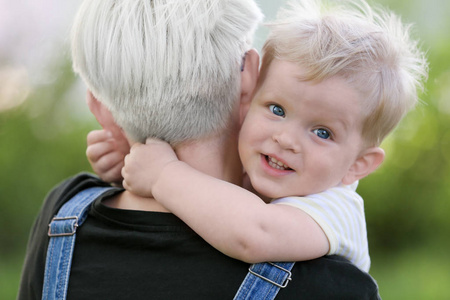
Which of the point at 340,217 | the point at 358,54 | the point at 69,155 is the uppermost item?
the point at 358,54

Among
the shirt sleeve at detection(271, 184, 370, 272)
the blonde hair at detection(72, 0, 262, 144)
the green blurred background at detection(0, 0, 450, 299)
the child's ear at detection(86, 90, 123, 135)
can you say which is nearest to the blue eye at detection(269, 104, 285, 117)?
the blonde hair at detection(72, 0, 262, 144)

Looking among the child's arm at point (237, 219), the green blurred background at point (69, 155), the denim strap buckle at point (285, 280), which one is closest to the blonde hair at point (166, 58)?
the child's arm at point (237, 219)

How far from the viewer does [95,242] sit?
4.19ft

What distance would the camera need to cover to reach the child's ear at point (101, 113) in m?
1.52

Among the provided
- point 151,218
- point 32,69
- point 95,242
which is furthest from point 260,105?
point 32,69

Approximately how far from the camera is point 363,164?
143 centimetres

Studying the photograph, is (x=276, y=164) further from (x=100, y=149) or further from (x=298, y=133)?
(x=100, y=149)

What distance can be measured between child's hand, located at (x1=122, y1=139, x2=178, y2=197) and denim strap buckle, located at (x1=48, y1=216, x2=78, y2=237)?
0.50 ft

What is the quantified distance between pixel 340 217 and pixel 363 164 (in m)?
0.24

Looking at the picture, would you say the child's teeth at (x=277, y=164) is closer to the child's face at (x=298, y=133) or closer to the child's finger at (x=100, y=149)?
the child's face at (x=298, y=133)

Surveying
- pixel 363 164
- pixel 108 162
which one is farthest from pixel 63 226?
pixel 363 164

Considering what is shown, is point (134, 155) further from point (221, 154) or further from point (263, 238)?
point (263, 238)

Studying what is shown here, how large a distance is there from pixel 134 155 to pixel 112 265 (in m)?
0.27

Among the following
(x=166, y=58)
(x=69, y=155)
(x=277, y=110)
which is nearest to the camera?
(x=166, y=58)
